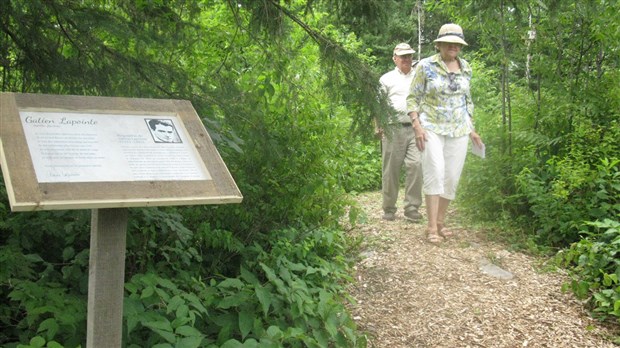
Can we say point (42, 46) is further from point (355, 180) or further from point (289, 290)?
point (355, 180)

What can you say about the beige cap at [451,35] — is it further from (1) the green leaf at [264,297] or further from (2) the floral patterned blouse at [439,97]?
(1) the green leaf at [264,297]

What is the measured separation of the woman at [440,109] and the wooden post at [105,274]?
3665 mm

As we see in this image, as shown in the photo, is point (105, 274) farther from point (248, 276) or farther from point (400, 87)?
point (400, 87)

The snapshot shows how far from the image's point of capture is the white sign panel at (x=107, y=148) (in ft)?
6.87

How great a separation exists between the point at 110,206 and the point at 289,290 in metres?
1.38

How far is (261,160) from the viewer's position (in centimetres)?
420

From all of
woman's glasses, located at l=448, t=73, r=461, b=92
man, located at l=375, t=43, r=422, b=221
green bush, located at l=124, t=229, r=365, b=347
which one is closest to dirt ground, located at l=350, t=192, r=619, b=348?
green bush, located at l=124, t=229, r=365, b=347

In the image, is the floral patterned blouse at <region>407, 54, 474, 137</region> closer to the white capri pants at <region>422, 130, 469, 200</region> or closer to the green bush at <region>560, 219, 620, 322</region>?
the white capri pants at <region>422, 130, 469, 200</region>

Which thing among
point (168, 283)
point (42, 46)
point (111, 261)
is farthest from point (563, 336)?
point (42, 46)

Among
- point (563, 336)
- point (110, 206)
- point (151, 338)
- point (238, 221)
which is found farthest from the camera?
point (238, 221)

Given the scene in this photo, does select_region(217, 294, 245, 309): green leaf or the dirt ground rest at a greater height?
select_region(217, 294, 245, 309): green leaf

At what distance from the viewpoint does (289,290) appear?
320cm

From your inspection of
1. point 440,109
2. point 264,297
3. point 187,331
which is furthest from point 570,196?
point 187,331

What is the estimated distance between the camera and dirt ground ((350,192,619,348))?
398 cm
